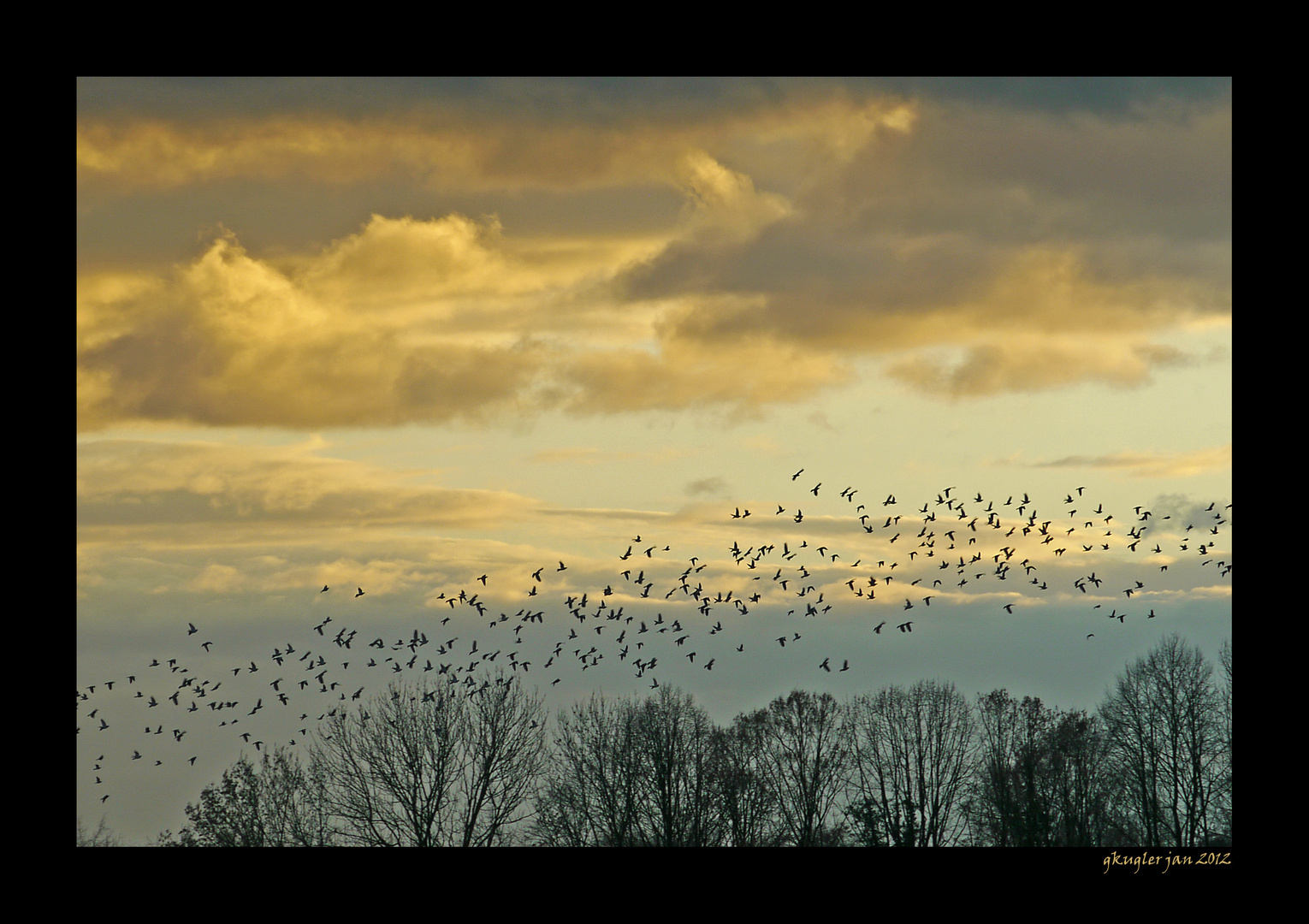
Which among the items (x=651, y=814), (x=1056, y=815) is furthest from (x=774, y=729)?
(x=1056, y=815)

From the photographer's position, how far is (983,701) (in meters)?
68.5
